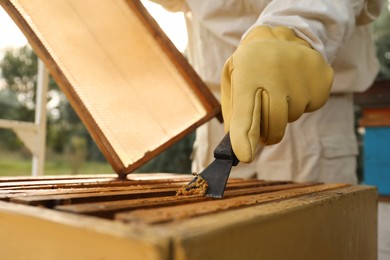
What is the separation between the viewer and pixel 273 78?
86 cm

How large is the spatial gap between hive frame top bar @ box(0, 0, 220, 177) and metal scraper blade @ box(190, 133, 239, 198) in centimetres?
42

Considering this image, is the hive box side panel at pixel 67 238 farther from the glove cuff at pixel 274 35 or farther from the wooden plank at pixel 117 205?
the glove cuff at pixel 274 35

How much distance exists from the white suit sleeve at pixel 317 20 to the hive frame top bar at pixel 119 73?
327 millimetres

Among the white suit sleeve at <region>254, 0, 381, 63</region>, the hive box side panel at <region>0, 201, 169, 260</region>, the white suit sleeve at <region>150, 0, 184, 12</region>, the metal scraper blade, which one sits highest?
the white suit sleeve at <region>150, 0, 184, 12</region>

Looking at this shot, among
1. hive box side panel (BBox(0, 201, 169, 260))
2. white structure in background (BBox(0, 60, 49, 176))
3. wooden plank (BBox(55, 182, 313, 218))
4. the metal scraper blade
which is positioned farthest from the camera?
white structure in background (BBox(0, 60, 49, 176))

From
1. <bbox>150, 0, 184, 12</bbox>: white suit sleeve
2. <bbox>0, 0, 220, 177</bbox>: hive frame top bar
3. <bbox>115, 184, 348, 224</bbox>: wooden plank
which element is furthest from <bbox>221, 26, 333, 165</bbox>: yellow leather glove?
<bbox>150, 0, 184, 12</bbox>: white suit sleeve

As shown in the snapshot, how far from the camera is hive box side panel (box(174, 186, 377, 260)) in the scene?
493 mm

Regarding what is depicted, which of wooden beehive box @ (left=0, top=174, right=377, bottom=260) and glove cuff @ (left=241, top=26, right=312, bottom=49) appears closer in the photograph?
wooden beehive box @ (left=0, top=174, right=377, bottom=260)

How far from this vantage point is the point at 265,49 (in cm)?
87

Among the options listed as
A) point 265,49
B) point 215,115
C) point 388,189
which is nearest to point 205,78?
point 215,115

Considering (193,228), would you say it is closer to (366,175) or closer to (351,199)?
(351,199)

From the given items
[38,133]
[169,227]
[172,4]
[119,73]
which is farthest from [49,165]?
[169,227]

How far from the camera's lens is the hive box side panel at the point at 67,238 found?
18.1 inches

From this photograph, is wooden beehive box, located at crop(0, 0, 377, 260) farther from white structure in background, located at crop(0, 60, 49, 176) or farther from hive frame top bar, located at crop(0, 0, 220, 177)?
white structure in background, located at crop(0, 60, 49, 176)
